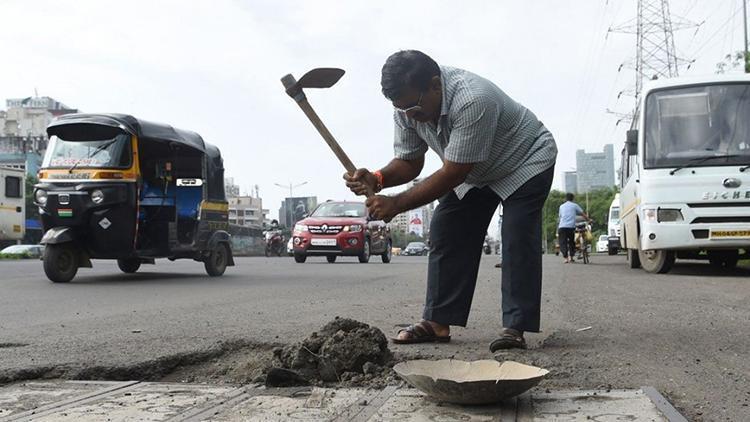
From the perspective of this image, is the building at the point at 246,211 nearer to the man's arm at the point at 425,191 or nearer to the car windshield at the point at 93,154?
the car windshield at the point at 93,154

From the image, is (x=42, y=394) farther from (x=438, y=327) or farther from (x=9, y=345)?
(x=438, y=327)

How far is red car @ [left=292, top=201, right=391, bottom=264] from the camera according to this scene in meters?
18.4

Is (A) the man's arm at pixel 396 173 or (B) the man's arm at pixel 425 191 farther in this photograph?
(A) the man's arm at pixel 396 173

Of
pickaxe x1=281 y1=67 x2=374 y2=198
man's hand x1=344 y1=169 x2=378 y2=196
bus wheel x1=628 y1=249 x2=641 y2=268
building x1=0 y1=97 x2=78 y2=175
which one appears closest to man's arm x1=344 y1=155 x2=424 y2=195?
man's hand x1=344 y1=169 x2=378 y2=196

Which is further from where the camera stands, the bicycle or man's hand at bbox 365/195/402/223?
the bicycle

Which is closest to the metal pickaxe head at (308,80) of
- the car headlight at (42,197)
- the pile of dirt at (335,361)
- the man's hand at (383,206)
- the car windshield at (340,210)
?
the man's hand at (383,206)

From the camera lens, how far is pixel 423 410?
2.74 m

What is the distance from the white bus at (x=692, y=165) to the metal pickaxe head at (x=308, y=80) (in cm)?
770

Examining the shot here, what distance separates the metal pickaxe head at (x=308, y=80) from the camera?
4.48 meters

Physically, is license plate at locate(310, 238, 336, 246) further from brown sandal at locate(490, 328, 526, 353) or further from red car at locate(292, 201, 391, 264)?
brown sandal at locate(490, 328, 526, 353)

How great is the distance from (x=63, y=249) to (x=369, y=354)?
826cm

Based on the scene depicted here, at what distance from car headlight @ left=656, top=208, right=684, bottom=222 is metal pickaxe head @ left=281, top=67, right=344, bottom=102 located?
7.69 m

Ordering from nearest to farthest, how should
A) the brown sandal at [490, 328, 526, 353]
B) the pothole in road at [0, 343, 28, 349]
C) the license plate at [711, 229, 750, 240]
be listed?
the brown sandal at [490, 328, 526, 353] < the pothole in road at [0, 343, 28, 349] < the license plate at [711, 229, 750, 240]

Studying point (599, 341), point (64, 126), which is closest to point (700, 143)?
point (599, 341)
